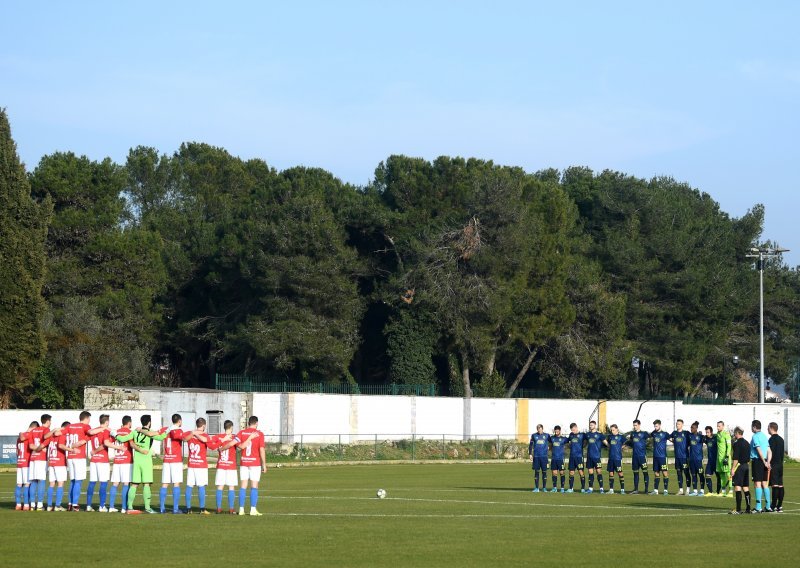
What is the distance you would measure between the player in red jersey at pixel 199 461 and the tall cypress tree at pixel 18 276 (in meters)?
35.3

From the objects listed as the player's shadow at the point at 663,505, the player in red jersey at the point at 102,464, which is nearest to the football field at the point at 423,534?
the player's shadow at the point at 663,505

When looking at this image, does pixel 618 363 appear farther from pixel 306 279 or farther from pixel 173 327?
pixel 173 327

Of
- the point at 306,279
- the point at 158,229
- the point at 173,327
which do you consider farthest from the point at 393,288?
the point at 158,229

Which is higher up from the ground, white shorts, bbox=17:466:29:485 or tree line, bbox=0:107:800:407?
tree line, bbox=0:107:800:407

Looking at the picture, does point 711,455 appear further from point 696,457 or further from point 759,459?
point 759,459

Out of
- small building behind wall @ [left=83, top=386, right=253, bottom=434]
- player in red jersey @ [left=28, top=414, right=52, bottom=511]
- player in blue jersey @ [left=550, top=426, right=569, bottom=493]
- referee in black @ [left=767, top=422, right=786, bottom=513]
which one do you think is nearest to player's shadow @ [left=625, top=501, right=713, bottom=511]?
referee in black @ [left=767, top=422, right=786, bottom=513]

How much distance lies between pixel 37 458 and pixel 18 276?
34506 mm

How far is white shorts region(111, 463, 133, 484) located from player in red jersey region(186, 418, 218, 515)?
1295mm

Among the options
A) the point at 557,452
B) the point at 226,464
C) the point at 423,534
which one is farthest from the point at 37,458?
the point at 557,452

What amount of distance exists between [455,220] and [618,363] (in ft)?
49.7

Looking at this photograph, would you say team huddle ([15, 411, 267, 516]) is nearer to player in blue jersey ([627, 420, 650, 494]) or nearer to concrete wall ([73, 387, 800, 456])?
player in blue jersey ([627, 420, 650, 494])

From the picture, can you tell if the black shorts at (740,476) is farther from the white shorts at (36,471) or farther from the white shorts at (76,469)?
the white shorts at (36,471)

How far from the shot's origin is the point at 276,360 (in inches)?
2817

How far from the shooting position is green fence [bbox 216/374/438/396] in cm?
6994
